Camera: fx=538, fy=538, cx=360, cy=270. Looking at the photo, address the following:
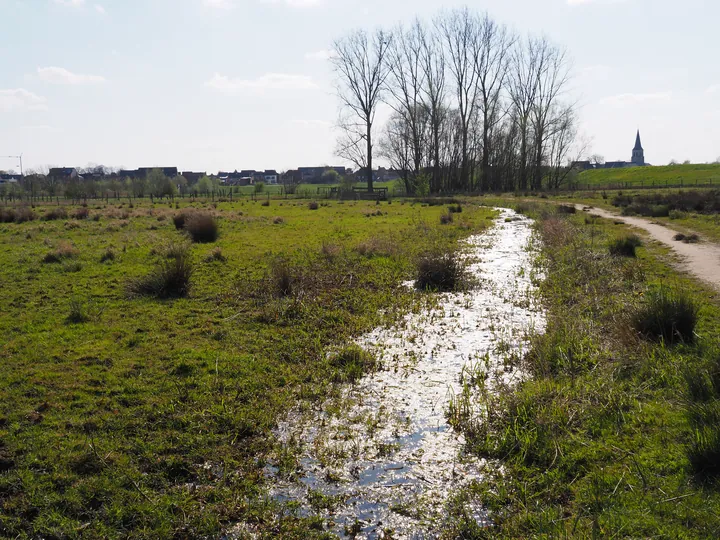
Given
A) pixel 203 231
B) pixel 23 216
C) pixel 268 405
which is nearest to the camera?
pixel 268 405

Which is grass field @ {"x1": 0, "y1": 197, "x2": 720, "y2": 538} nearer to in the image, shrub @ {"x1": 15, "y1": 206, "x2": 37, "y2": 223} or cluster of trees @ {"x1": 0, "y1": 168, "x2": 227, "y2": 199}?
shrub @ {"x1": 15, "y1": 206, "x2": 37, "y2": 223}

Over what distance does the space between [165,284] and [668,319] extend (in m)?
9.80

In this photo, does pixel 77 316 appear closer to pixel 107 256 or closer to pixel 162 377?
pixel 162 377

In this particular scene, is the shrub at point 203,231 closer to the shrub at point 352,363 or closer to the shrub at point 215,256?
the shrub at point 215,256

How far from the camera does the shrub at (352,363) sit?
7.62 m

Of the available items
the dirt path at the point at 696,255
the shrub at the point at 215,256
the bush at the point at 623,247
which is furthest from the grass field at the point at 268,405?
the bush at the point at 623,247

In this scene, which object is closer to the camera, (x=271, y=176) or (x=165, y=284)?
(x=165, y=284)

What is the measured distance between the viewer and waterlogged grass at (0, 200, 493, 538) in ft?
14.8

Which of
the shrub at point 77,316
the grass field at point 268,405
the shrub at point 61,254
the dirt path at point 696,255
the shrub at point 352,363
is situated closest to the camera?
the grass field at point 268,405

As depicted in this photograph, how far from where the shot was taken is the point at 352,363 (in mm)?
7984

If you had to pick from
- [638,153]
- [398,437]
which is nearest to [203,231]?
[398,437]

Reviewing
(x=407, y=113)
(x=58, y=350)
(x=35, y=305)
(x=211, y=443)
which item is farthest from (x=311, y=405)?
(x=407, y=113)

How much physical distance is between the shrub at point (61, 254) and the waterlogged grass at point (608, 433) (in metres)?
14.0

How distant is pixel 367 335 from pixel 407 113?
194 feet
